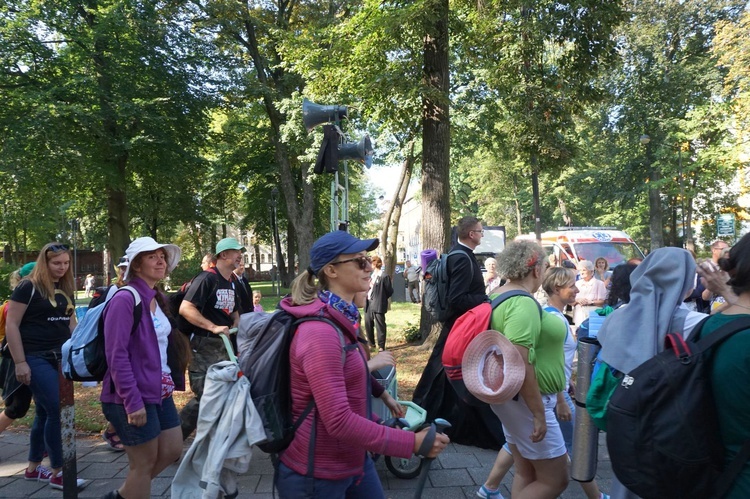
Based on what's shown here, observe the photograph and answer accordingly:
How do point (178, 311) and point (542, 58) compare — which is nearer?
point (178, 311)

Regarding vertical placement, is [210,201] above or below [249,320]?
above

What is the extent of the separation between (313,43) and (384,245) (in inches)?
379

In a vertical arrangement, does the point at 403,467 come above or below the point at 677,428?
below

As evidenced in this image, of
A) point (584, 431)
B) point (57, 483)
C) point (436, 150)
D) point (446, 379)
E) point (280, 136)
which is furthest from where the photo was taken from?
point (280, 136)

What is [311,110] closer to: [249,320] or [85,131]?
[249,320]

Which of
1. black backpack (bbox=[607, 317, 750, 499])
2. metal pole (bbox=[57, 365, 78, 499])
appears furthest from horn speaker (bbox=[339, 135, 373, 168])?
black backpack (bbox=[607, 317, 750, 499])

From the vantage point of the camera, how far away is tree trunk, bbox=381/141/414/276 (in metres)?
20.3

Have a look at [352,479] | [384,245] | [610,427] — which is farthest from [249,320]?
[384,245]

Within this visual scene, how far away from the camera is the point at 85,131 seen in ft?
57.7

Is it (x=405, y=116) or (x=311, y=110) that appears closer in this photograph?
(x=311, y=110)

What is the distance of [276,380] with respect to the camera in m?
2.14

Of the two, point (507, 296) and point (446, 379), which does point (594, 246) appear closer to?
point (446, 379)

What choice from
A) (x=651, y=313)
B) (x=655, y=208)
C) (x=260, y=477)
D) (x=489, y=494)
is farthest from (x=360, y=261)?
(x=655, y=208)

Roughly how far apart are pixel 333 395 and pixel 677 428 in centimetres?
115
